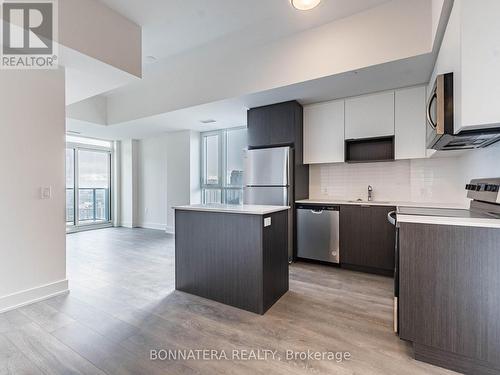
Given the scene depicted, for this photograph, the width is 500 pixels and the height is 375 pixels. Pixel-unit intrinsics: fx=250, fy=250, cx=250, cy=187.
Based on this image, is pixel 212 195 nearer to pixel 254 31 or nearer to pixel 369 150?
pixel 369 150

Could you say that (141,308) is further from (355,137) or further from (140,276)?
(355,137)

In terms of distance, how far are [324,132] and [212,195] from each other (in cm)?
318

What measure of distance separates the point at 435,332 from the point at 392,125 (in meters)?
2.54

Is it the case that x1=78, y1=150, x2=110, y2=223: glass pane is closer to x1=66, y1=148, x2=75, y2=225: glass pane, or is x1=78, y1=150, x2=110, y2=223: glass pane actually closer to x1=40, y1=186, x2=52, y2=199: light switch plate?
x1=66, y1=148, x2=75, y2=225: glass pane

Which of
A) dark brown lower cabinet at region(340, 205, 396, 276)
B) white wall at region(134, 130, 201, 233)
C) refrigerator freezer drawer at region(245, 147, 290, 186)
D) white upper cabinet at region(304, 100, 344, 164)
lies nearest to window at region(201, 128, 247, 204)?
white wall at region(134, 130, 201, 233)

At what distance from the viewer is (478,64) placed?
131cm

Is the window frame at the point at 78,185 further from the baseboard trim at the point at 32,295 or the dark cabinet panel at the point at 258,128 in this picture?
the dark cabinet panel at the point at 258,128

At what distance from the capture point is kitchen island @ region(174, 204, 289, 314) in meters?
2.27

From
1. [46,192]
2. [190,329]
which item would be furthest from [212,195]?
[190,329]

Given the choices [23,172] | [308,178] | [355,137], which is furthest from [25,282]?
[355,137]

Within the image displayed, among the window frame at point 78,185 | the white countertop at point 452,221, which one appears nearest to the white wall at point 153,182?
the window frame at point 78,185

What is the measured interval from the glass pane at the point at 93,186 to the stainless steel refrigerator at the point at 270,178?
15.8 feet

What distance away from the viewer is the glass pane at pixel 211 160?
19.5 feet

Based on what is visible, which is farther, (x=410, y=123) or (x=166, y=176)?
(x=166, y=176)
